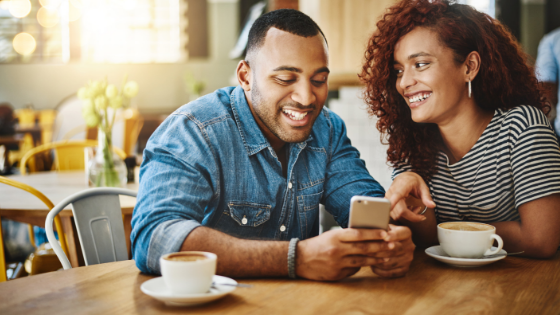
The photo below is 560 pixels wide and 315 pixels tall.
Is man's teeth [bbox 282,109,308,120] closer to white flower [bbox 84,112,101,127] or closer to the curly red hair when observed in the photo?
the curly red hair

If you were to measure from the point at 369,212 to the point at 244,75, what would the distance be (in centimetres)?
62

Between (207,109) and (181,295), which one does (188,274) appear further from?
(207,109)

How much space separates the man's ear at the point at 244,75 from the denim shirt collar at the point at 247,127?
0.04 m

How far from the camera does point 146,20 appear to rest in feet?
26.5

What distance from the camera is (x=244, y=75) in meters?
1.36

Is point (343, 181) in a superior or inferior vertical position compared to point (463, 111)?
inferior

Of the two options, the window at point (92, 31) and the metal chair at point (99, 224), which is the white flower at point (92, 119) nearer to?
the metal chair at point (99, 224)

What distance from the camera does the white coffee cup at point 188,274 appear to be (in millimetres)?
773

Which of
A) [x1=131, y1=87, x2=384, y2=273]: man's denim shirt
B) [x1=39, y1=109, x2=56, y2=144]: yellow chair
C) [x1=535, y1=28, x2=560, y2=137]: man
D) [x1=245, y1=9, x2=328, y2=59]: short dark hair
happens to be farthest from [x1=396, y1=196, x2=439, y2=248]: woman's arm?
[x1=39, y1=109, x2=56, y2=144]: yellow chair

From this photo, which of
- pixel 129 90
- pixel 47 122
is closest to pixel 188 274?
pixel 129 90

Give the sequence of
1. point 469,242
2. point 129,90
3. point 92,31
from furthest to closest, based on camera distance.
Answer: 1. point 92,31
2. point 129,90
3. point 469,242

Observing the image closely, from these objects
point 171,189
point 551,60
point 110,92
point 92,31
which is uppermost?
point 92,31

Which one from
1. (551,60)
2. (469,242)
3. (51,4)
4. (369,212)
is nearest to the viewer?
(369,212)

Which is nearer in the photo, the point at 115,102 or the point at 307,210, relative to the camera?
the point at 307,210
